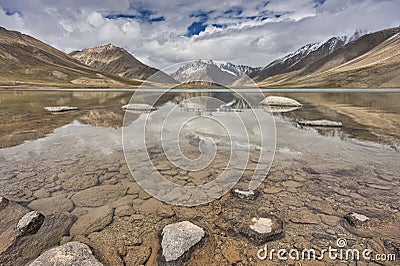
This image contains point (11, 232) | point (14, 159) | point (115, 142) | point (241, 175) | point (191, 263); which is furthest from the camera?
point (115, 142)

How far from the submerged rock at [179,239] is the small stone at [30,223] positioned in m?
3.26

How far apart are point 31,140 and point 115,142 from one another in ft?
16.3

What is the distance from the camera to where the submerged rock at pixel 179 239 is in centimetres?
516

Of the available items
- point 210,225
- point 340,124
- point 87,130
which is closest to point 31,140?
point 87,130

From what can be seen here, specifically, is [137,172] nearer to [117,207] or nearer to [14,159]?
[117,207]

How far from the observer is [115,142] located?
46.3 feet

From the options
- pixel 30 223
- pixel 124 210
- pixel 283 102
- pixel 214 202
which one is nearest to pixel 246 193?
pixel 214 202

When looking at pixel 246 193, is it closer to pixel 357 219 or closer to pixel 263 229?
pixel 263 229

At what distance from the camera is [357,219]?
20.3 feet

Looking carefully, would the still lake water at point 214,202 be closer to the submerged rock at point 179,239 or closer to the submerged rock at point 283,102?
the submerged rock at point 179,239

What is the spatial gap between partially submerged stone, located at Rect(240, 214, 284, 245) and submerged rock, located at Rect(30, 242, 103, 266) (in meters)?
3.42

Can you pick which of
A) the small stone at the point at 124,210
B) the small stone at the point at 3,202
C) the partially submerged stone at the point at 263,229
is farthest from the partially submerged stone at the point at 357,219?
the small stone at the point at 3,202

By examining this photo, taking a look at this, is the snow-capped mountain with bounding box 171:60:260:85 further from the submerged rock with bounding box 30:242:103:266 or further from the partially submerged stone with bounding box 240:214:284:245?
the submerged rock with bounding box 30:242:103:266

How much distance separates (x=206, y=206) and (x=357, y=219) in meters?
4.04
